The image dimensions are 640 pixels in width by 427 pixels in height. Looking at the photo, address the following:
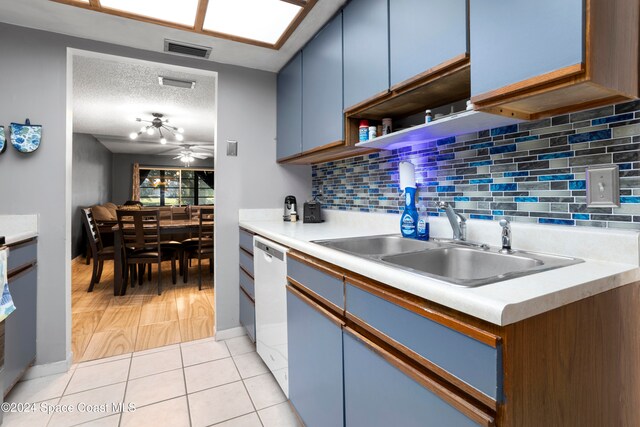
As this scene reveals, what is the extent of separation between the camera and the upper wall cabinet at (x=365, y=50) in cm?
144

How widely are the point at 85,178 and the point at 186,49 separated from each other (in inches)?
202

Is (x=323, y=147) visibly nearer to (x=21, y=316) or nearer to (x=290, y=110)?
(x=290, y=110)

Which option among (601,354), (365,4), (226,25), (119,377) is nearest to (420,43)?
(365,4)

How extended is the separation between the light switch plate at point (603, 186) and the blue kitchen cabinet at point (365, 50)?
2.73 ft

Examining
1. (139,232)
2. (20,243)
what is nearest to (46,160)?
(20,243)

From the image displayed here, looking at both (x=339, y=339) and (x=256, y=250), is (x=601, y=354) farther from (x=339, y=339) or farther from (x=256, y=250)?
(x=256, y=250)

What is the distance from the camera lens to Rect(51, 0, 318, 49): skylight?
174 cm

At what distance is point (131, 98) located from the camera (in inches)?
148

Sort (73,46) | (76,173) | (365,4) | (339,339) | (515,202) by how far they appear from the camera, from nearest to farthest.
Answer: (339,339) → (515,202) → (365,4) → (73,46) → (76,173)

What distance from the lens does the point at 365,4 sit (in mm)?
1559

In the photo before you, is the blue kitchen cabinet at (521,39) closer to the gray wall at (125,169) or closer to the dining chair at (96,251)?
the dining chair at (96,251)

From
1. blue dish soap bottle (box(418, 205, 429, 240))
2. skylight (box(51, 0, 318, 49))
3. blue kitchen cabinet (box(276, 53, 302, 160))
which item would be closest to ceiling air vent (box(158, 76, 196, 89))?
blue kitchen cabinet (box(276, 53, 302, 160))

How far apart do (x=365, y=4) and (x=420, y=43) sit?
512 mm

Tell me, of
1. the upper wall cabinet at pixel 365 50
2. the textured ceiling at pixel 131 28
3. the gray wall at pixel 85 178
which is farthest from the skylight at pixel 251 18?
the gray wall at pixel 85 178
